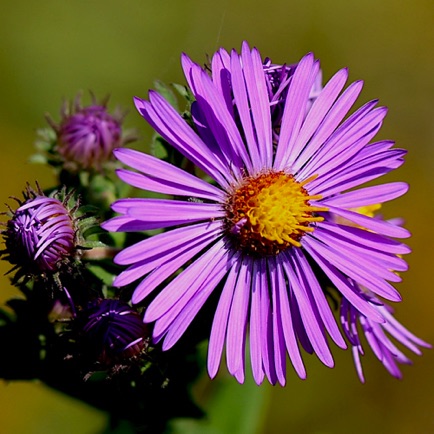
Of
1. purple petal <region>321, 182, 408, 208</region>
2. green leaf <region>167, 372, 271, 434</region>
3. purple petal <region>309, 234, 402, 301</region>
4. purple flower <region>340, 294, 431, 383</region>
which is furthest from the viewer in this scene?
green leaf <region>167, 372, 271, 434</region>

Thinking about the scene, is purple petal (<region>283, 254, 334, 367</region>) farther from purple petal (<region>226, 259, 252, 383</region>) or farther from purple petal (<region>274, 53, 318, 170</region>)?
purple petal (<region>274, 53, 318, 170</region>)

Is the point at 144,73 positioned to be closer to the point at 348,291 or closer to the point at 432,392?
the point at 432,392

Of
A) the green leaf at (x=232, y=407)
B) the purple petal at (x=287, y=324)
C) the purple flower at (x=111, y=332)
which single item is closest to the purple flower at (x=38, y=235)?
the purple flower at (x=111, y=332)

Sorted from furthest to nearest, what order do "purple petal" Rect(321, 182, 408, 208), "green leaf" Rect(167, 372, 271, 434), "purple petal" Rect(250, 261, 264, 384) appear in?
1. "green leaf" Rect(167, 372, 271, 434)
2. "purple petal" Rect(321, 182, 408, 208)
3. "purple petal" Rect(250, 261, 264, 384)

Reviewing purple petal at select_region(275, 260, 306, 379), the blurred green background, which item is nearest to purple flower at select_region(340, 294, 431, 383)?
purple petal at select_region(275, 260, 306, 379)

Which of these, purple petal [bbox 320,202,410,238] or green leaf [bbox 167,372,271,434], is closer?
purple petal [bbox 320,202,410,238]

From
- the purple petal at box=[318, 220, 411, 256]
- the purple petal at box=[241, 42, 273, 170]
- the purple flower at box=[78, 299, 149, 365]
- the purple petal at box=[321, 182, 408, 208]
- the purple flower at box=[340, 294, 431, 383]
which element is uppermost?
the purple petal at box=[241, 42, 273, 170]
